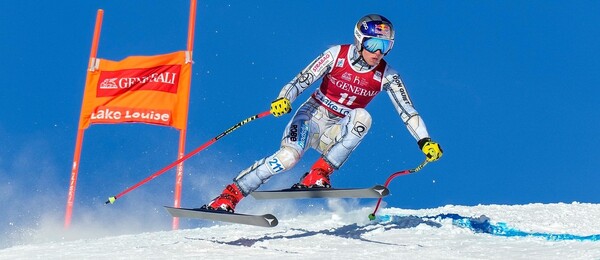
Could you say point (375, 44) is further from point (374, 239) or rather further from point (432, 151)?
point (374, 239)

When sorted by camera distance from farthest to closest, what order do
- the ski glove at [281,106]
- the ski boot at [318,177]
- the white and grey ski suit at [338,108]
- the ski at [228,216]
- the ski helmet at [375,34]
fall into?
the ski boot at [318,177] < the white and grey ski suit at [338,108] < the ski helmet at [375,34] < the ski glove at [281,106] < the ski at [228,216]

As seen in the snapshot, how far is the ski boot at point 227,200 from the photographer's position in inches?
299

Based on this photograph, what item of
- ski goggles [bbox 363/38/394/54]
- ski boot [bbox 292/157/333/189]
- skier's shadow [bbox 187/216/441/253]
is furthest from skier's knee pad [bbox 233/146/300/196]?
ski goggles [bbox 363/38/394/54]

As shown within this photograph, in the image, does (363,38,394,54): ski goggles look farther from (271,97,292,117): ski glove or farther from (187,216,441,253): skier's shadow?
(187,216,441,253): skier's shadow

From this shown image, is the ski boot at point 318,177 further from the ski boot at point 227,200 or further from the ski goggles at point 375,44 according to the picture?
the ski goggles at point 375,44

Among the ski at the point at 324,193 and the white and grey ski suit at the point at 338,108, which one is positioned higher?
the white and grey ski suit at the point at 338,108

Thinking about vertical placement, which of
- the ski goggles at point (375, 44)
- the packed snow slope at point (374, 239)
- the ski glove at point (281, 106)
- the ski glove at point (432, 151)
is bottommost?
the packed snow slope at point (374, 239)

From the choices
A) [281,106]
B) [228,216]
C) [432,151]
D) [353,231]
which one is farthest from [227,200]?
[432,151]

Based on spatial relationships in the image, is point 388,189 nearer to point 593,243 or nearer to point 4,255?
point 593,243

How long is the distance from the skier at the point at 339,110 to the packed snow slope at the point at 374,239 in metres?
0.57

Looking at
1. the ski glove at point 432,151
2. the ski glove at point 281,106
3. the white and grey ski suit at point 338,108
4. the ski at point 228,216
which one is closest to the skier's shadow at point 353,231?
the ski at point 228,216

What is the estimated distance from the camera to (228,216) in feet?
24.2

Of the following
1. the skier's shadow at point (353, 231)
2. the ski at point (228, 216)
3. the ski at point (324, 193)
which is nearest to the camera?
the ski at point (228, 216)

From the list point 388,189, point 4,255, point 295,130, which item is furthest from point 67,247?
point 388,189
